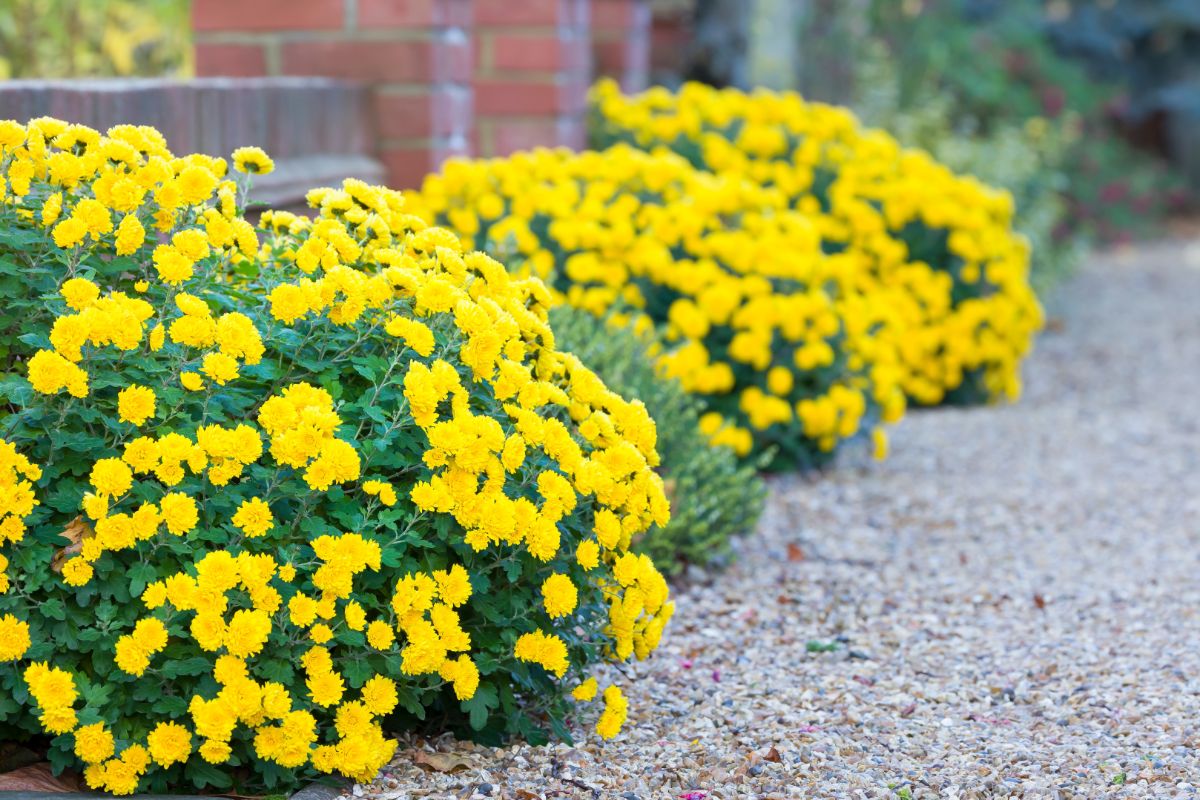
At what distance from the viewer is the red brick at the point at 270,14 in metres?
4.87

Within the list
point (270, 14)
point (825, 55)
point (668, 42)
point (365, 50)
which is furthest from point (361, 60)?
point (825, 55)

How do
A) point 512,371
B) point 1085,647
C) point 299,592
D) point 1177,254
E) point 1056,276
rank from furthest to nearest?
point 1177,254 < point 1056,276 < point 1085,647 < point 512,371 < point 299,592

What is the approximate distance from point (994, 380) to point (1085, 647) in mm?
3120

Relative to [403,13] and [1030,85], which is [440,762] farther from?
[1030,85]

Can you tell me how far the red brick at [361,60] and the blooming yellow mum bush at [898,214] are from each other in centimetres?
137

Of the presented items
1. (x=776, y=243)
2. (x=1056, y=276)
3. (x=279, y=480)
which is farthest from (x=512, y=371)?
(x=1056, y=276)

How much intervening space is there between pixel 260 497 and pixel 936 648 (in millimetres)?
1642

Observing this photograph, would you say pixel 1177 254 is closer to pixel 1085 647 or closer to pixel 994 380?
pixel 994 380

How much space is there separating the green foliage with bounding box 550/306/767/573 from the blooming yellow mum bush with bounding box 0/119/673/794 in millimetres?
1006

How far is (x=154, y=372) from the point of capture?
2.25 m

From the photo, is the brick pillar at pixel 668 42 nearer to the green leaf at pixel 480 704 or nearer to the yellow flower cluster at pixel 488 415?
the yellow flower cluster at pixel 488 415

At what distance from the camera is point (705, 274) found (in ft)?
14.8

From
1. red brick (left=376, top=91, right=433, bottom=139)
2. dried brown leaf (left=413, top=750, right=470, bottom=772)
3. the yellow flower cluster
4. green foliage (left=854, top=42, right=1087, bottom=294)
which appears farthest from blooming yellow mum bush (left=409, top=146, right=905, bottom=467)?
green foliage (left=854, top=42, right=1087, bottom=294)

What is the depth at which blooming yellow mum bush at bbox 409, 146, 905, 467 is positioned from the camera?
4453 millimetres
